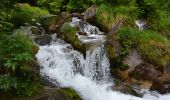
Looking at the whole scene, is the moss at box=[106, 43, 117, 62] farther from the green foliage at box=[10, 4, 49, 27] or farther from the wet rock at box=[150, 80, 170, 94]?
the green foliage at box=[10, 4, 49, 27]

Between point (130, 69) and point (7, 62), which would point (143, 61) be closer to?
point (130, 69)

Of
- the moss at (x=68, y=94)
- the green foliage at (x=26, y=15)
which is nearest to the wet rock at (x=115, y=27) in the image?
the moss at (x=68, y=94)

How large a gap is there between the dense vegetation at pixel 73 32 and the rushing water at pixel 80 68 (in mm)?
436

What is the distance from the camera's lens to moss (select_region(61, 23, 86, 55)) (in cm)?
1102

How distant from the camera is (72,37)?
38.0 ft

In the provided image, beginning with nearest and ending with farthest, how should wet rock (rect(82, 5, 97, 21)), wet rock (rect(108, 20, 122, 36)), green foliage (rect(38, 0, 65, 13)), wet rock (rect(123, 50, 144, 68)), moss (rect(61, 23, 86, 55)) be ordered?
wet rock (rect(123, 50, 144, 68)) → moss (rect(61, 23, 86, 55)) → wet rock (rect(108, 20, 122, 36)) → wet rock (rect(82, 5, 97, 21)) → green foliage (rect(38, 0, 65, 13))

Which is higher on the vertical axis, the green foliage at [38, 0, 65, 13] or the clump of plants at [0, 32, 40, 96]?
the green foliage at [38, 0, 65, 13]

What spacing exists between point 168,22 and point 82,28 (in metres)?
3.77

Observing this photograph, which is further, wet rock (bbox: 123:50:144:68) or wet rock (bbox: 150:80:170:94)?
wet rock (bbox: 123:50:144:68)

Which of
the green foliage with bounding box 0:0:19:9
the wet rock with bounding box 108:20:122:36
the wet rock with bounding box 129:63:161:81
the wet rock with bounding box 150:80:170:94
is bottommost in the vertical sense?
the wet rock with bounding box 150:80:170:94

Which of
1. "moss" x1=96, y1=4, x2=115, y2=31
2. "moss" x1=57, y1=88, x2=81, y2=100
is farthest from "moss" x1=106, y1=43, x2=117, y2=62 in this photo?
"moss" x1=57, y1=88, x2=81, y2=100

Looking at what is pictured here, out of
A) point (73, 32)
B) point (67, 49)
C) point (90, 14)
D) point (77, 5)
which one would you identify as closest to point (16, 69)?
Answer: point (67, 49)

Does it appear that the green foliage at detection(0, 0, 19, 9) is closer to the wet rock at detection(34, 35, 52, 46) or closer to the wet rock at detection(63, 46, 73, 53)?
the wet rock at detection(63, 46, 73, 53)

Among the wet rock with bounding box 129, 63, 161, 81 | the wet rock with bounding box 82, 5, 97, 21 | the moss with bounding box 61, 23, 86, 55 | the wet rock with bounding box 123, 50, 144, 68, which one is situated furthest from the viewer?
the wet rock with bounding box 82, 5, 97, 21
